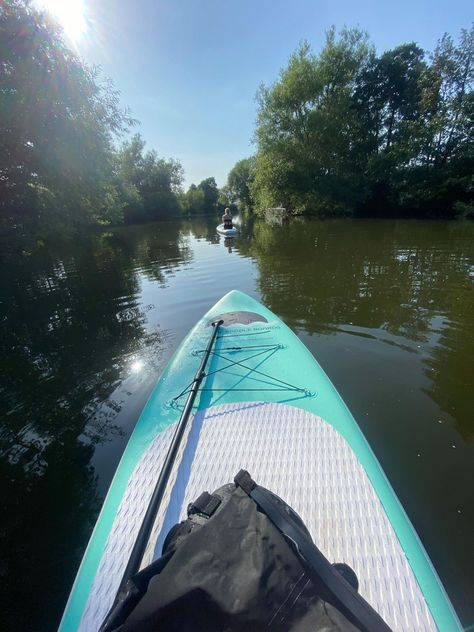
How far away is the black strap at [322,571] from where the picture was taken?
35.6 inches

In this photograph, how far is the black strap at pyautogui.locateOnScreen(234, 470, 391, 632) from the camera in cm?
90

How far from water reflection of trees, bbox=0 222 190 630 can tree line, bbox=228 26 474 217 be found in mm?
21702

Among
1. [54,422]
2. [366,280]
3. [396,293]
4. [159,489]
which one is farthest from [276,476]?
[366,280]

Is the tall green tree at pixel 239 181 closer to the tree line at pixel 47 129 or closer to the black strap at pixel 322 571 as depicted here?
the tree line at pixel 47 129

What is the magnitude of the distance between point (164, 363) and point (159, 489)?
2653 mm

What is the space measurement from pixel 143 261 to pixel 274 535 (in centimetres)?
1241

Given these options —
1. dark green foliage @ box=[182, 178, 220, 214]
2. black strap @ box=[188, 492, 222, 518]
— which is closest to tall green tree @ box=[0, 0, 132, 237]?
black strap @ box=[188, 492, 222, 518]

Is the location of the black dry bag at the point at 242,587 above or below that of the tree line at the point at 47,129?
below

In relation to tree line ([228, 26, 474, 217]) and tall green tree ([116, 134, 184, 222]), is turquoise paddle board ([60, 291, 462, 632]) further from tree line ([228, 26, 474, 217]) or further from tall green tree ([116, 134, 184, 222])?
tall green tree ([116, 134, 184, 222])

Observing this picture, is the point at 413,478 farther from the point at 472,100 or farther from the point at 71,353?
the point at 472,100

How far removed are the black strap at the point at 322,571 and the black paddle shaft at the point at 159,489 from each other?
0.60m

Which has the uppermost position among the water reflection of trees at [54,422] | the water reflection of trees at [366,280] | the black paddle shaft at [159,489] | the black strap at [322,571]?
the black strap at [322,571]

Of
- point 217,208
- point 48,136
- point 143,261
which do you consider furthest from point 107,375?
point 217,208

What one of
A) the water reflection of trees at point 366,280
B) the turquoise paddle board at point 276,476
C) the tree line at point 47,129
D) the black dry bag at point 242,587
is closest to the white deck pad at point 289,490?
the turquoise paddle board at point 276,476
